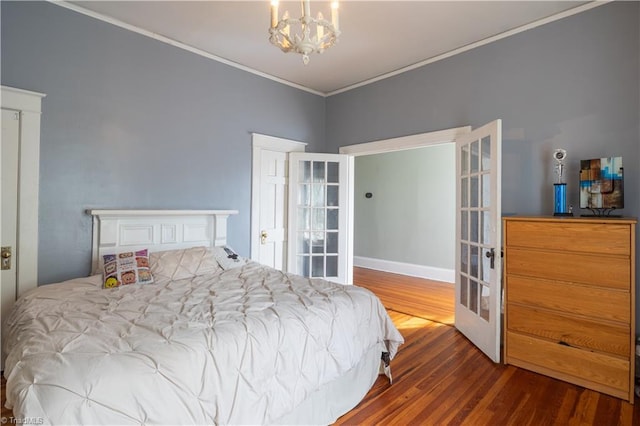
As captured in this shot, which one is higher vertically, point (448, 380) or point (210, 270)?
point (210, 270)

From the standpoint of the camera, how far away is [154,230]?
2926mm

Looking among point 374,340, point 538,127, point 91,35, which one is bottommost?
point 374,340

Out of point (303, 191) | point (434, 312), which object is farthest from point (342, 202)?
point (434, 312)

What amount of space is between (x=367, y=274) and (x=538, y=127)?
3.82m

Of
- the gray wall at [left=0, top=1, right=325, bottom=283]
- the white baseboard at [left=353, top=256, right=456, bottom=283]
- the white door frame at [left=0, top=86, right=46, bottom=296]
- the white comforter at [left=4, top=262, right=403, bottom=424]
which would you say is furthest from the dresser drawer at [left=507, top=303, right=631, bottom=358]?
the white door frame at [left=0, top=86, right=46, bottom=296]

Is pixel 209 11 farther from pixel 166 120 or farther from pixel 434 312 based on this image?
pixel 434 312

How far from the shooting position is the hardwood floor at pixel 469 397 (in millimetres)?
1861

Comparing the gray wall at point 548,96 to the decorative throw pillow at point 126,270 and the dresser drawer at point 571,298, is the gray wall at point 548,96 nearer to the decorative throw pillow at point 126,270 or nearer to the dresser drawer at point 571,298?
the dresser drawer at point 571,298

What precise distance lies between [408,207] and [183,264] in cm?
432

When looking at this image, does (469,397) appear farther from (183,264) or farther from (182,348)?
(183,264)

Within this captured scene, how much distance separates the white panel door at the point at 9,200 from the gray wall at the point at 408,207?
5230mm

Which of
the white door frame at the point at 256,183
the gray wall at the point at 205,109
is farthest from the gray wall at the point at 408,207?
the white door frame at the point at 256,183

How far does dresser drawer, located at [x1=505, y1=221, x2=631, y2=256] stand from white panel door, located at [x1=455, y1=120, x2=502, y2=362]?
15cm

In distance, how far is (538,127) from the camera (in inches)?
106
